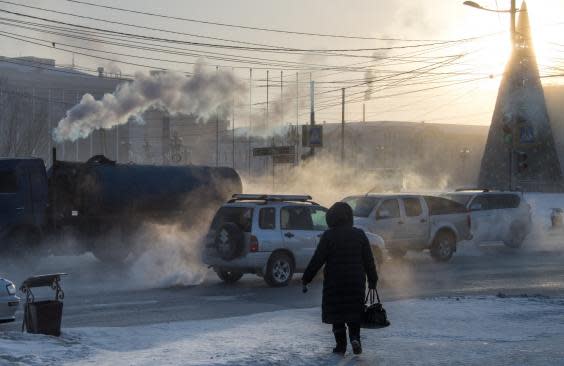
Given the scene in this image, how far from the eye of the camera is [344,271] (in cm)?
1008

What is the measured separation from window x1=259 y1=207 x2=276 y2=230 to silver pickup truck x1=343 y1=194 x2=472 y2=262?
526 cm

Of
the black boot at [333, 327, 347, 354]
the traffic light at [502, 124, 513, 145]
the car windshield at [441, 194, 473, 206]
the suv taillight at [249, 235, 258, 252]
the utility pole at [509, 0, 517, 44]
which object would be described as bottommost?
the black boot at [333, 327, 347, 354]

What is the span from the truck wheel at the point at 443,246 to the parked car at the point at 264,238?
21.8 ft

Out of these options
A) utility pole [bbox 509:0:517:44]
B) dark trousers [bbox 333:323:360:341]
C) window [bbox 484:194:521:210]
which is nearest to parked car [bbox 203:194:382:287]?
dark trousers [bbox 333:323:360:341]

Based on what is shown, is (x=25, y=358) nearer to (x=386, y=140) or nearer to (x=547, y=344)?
(x=547, y=344)

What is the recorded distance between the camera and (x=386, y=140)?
165 m

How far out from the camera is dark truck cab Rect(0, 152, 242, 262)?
2181 centimetres

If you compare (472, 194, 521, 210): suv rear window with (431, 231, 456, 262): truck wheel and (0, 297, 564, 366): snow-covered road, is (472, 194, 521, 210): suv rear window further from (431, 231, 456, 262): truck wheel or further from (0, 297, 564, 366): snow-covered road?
(0, 297, 564, 366): snow-covered road

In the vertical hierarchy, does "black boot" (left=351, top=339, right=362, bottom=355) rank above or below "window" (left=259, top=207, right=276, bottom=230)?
below

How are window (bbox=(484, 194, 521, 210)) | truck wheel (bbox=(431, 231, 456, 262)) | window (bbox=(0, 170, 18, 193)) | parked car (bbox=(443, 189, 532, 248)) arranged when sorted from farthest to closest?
1. window (bbox=(484, 194, 521, 210))
2. parked car (bbox=(443, 189, 532, 248))
3. truck wheel (bbox=(431, 231, 456, 262))
4. window (bbox=(0, 170, 18, 193))

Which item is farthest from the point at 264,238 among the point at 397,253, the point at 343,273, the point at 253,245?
the point at 343,273

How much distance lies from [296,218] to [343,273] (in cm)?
921

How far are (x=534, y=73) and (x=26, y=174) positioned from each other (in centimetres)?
5738

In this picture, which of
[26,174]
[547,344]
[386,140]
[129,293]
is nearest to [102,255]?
[26,174]
